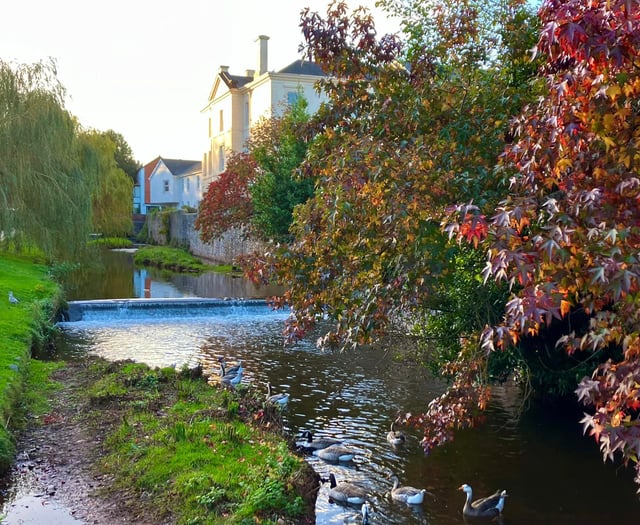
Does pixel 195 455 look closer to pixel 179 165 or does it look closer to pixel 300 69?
pixel 300 69

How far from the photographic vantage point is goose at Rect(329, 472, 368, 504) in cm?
905

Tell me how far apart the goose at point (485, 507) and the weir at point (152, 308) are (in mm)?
17525

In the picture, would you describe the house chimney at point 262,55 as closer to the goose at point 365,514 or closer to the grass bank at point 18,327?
the grass bank at point 18,327

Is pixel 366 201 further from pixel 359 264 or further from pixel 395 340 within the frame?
pixel 395 340

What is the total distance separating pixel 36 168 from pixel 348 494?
19.8 meters

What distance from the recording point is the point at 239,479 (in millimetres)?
8305

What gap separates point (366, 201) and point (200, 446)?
3.90 m

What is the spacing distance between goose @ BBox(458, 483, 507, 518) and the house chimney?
4548 cm

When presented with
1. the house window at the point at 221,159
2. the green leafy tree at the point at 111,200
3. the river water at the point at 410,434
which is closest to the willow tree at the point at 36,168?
the river water at the point at 410,434

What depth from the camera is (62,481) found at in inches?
350

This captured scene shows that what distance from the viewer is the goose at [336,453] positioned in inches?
415

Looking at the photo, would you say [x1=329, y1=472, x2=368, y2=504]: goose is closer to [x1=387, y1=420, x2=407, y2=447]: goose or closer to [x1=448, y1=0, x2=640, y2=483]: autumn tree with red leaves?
[x1=387, y1=420, x2=407, y2=447]: goose

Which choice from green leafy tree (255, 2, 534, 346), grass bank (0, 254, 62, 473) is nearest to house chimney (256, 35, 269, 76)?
grass bank (0, 254, 62, 473)

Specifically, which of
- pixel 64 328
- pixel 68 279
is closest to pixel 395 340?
pixel 64 328
